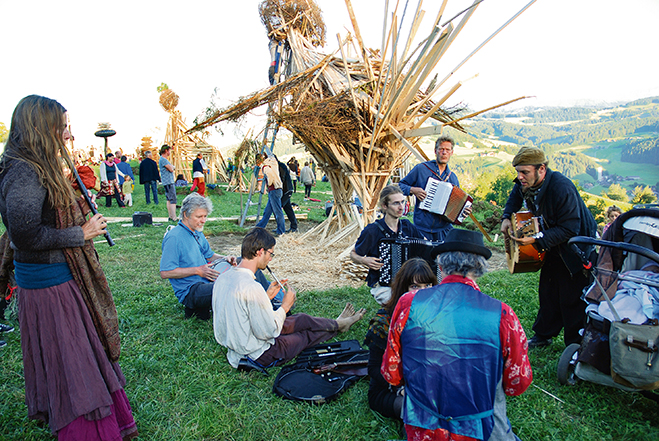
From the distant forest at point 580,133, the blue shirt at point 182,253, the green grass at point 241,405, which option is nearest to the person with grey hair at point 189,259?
the blue shirt at point 182,253

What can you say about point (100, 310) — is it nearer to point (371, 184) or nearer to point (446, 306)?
point (446, 306)

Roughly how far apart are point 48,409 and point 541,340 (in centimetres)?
414

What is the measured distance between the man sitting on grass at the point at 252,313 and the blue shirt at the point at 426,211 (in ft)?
6.69

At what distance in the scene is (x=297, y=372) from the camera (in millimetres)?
3133

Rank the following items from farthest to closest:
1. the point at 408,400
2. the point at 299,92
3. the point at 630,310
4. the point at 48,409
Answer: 1. the point at 299,92
2. the point at 630,310
3. the point at 48,409
4. the point at 408,400

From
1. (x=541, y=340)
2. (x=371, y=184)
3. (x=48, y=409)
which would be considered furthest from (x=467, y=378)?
(x=371, y=184)

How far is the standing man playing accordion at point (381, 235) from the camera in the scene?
147 inches

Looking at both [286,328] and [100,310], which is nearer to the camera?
[100,310]

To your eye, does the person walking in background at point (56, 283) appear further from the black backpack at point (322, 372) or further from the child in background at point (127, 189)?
the child in background at point (127, 189)

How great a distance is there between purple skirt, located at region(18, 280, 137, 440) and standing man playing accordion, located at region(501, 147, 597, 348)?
3.48m

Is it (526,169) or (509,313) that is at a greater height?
(526,169)

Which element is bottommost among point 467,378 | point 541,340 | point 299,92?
point 541,340

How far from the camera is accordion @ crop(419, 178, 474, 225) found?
4215 mm

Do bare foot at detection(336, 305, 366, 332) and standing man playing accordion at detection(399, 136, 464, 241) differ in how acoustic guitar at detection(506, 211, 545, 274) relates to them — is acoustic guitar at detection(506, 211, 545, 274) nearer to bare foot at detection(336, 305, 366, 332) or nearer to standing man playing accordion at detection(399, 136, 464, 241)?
standing man playing accordion at detection(399, 136, 464, 241)
